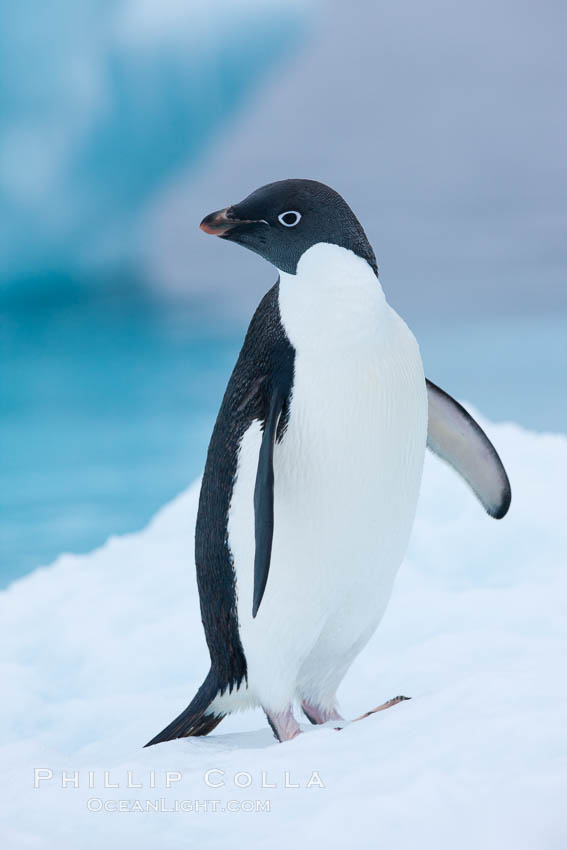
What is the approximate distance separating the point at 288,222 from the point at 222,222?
0.14 metres

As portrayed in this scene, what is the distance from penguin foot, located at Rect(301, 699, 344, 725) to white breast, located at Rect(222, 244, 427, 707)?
18 centimetres

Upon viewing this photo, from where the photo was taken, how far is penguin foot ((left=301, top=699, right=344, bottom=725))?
2.03 meters

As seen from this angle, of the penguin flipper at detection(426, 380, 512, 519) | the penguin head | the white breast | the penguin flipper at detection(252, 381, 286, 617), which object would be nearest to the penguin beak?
the penguin head

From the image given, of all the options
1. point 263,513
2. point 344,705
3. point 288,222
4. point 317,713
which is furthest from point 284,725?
point 288,222

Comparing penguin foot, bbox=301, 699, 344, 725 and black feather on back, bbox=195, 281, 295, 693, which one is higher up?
black feather on back, bbox=195, 281, 295, 693

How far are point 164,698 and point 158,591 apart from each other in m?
1.07

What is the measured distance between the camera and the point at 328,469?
1776 millimetres

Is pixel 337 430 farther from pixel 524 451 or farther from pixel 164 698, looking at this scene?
pixel 524 451

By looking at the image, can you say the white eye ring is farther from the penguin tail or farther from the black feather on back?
the penguin tail

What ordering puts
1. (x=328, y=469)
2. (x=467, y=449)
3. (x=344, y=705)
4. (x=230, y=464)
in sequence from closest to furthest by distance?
1. (x=328, y=469)
2. (x=230, y=464)
3. (x=467, y=449)
4. (x=344, y=705)

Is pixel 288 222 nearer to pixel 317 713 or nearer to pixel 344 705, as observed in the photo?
pixel 317 713

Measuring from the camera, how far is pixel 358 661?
314cm

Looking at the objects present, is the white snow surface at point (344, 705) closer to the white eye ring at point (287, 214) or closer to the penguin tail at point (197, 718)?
the penguin tail at point (197, 718)

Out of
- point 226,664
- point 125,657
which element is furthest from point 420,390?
point 125,657
